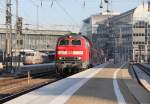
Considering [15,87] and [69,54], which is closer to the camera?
[15,87]

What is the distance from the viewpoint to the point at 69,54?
42.1m

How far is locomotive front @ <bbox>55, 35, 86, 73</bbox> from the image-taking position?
137 ft

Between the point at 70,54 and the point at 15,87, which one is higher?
the point at 70,54

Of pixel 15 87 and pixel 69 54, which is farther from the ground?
pixel 69 54

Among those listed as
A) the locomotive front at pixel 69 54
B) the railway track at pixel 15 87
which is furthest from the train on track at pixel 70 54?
the railway track at pixel 15 87

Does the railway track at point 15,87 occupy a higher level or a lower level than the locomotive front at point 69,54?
lower

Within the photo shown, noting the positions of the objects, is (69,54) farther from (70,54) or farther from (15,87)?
(15,87)

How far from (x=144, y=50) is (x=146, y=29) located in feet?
28.1

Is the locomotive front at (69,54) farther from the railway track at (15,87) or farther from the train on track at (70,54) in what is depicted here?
the railway track at (15,87)

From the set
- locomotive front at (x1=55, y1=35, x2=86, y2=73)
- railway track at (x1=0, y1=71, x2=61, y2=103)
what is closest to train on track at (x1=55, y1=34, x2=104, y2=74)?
locomotive front at (x1=55, y1=35, x2=86, y2=73)

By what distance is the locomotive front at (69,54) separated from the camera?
41.8 meters

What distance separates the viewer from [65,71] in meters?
43.2

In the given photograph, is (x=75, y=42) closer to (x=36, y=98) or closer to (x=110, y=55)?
(x=36, y=98)

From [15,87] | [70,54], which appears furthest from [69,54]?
[15,87]
